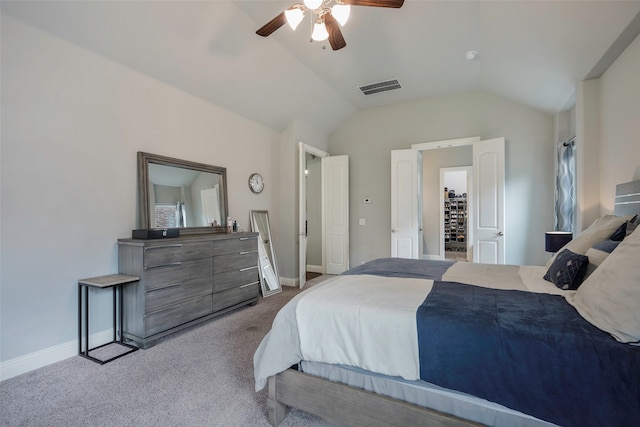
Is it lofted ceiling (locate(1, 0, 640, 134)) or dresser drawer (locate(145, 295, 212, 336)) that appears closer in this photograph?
lofted ceiling (locate(1, 0, 640, 134))

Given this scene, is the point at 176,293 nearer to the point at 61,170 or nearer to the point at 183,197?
the point at 183,197

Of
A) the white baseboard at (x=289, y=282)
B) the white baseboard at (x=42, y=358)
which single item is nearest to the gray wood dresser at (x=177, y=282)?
the white baseboard at (x=42, y=358)

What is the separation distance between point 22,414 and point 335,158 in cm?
496

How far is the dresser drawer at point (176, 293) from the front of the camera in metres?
2.69

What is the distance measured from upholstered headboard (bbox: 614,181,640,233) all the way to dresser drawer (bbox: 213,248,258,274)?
349 centimetres

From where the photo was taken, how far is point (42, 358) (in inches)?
92.8

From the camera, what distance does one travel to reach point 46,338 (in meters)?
2.39

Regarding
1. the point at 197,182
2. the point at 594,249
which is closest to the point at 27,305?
the point at 197,182

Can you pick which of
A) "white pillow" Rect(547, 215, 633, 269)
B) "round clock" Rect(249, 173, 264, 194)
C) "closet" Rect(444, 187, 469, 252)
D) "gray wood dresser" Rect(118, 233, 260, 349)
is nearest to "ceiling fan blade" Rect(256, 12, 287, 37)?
"gray wood dresser" Rect(118, 233, 260, 349)

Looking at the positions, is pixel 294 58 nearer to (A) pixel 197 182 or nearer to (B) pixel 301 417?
A: (A) pixel 197 182

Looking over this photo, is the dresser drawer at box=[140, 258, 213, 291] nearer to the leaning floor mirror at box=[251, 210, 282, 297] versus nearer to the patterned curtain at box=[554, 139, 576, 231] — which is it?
the leaning floor mirror at box=[251, 210, 282, 297]

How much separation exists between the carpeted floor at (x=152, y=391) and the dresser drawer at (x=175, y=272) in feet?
1.89

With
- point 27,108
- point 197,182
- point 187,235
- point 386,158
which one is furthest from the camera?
point 386,158

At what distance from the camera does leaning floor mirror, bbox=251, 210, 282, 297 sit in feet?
14.4
